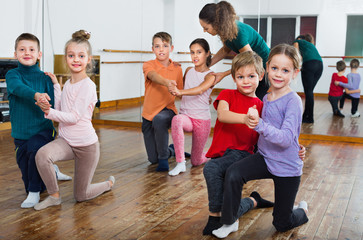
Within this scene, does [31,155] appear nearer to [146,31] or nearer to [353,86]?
[146,31]

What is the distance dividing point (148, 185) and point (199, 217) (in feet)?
2.34

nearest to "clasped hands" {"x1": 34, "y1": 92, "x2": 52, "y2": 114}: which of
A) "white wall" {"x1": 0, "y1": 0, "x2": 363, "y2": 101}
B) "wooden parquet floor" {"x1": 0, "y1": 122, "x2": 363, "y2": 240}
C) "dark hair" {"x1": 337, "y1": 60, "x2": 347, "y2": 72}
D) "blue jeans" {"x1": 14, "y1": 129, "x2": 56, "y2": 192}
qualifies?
"blue jeans" {"x1": 14, "y1": 129, "x2": 56, "y2": 192}

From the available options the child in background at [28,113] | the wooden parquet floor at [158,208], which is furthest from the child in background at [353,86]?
the child in background at [28,113]

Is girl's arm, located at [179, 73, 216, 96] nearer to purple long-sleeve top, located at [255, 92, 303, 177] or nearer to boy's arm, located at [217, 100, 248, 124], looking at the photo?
boy's arm, located at [217, 100, 248, 124]

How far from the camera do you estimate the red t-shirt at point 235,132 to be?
86.9 inches

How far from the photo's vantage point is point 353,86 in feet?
16.3

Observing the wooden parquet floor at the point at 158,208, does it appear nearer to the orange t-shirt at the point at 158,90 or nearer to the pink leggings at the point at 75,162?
the pink leggings at the point at 75,162

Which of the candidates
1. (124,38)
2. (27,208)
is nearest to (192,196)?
(27,208)

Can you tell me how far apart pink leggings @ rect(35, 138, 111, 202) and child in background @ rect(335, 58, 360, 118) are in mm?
3212

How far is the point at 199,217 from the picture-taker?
241 centimetres

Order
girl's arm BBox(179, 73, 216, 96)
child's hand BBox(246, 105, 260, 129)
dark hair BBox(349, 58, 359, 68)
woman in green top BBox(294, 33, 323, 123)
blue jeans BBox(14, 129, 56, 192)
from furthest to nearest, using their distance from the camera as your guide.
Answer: woman in green top BBox(294, 33, 323, 123)
dark hair BBox(349, 58, 359, 68)
girl's arm BBox(179, 73, 216, 96)
blue jeans BBox(14, 129, 56, 192)
child's hand BBox(246, 105, 260, 129)

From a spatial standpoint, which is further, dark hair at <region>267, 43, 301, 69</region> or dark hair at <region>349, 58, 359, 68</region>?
dark hair at <region>349, 58, 359, 68</region>

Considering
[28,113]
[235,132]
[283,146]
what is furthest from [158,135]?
[283,146]

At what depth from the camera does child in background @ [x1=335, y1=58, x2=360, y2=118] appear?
4.81m
